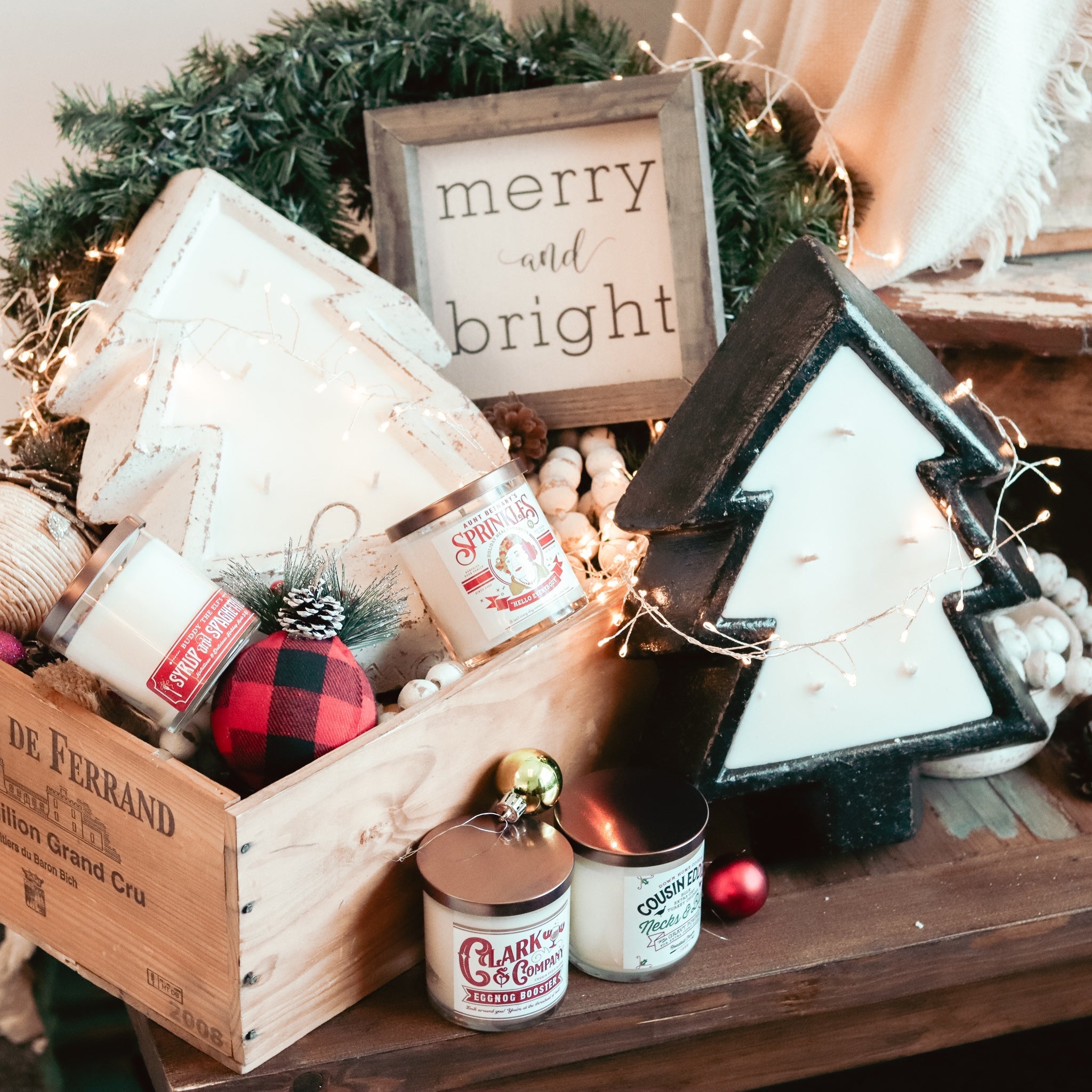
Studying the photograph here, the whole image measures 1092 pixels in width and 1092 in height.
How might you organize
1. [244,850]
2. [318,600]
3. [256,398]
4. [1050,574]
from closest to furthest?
[244,850] → [318,600] → [256,398] → [1050,574]

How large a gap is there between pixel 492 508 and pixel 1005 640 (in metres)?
0.51

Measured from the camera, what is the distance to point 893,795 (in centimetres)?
83

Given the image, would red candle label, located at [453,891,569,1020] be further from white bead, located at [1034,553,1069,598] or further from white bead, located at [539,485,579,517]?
white bead, located at [1034,553,1069,598]

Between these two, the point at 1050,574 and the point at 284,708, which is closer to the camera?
the point at 284,708

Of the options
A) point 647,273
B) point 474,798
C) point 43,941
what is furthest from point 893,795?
point 43,941

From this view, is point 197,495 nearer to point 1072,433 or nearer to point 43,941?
point 43,941

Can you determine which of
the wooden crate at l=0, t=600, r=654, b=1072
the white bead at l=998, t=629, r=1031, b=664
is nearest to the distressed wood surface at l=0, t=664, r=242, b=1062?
the wooden crate at l=0, t=600, r=654, b=1072

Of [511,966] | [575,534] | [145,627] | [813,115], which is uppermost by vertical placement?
[813,115]

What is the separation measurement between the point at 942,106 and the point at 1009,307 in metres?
0.20

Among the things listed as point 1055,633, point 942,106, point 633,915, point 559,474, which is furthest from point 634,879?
point 942,106

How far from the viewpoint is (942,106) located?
37.4 inches

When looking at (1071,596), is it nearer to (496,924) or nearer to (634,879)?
(634,879)

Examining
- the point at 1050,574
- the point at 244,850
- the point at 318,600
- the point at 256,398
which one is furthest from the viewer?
the point at 1050,574

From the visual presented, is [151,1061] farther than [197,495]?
No
